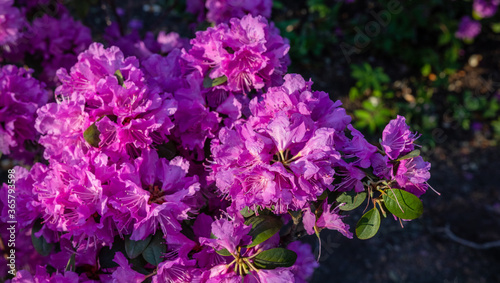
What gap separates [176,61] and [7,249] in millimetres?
871

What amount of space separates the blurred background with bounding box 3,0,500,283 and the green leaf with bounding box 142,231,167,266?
1.72 m

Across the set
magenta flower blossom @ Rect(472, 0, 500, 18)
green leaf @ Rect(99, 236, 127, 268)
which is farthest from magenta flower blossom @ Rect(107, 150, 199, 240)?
magenta flower blossom @ Rect(472, 0, 500, 18)

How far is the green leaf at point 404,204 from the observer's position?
2.99ft

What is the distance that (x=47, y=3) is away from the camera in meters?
1.89

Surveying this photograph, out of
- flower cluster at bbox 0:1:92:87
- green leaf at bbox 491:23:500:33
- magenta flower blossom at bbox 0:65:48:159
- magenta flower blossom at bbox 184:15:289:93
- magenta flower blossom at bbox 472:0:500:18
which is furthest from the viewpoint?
green leaf at bbox 491:23:500:33

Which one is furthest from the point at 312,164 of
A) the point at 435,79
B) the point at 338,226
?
the point at 435,79

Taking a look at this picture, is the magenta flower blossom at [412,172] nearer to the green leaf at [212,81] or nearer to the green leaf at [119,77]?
the green leaf at [212,81]

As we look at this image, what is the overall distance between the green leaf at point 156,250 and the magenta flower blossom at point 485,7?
10.6 ft

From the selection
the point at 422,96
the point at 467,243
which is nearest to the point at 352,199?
the point at 467,243

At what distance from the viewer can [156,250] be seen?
1009 millimetres

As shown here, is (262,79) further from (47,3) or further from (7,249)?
(47,3)

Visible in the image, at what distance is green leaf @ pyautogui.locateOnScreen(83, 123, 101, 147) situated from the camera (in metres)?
0.98

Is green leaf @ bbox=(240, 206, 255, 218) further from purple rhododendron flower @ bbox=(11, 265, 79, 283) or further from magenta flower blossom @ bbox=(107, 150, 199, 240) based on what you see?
purple rhododendron flower @ bbox=(11, 265, 79, 283)

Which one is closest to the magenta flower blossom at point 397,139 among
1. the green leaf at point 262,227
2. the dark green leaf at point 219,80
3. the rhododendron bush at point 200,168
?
the rhododendron bush at point 200,168
